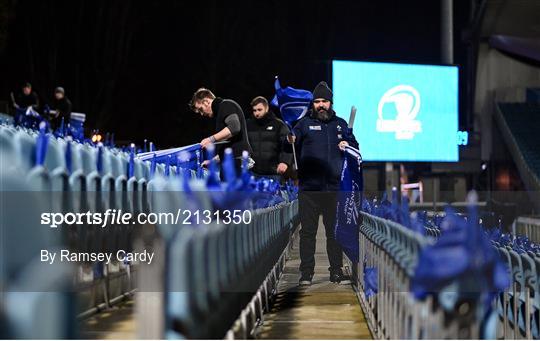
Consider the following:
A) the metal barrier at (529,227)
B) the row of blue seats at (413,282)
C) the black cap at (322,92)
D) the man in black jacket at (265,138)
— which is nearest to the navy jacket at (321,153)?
the black cap at (322,92)

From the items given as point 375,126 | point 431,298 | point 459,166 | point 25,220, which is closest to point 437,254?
point 431,298

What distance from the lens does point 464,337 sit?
8.04ft

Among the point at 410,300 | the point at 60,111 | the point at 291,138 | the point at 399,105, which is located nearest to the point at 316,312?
the point at 291,138

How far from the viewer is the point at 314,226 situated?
6102mm

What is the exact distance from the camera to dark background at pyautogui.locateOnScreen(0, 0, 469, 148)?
886 inches

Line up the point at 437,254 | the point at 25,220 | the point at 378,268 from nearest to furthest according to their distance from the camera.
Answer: the point at 25,220 < the point at 437,254 < the point at 378,268

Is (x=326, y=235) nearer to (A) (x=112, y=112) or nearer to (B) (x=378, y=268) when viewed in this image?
(B) (x=378, y=268)

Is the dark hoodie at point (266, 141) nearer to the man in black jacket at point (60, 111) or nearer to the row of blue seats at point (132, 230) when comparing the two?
the row of blue seats at point (132, 230)

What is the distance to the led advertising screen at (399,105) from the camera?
1756 centimetres

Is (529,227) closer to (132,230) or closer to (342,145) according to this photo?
(342,145)

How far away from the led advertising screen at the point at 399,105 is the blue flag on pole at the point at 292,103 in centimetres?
868

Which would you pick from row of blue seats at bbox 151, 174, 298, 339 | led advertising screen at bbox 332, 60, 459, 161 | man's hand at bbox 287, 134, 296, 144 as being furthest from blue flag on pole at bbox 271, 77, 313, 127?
led advertising screen at bbox 332, 60, 459, 161

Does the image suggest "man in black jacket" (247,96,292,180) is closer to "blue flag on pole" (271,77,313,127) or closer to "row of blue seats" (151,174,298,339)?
"blue flag on pole" (271,77,313,127)

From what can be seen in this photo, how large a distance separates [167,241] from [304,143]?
3967 mm
